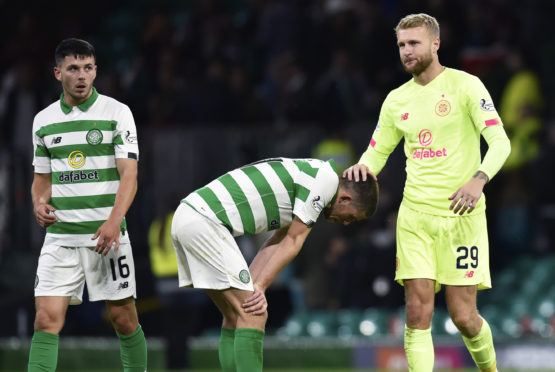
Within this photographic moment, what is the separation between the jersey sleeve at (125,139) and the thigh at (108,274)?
22.9 inches

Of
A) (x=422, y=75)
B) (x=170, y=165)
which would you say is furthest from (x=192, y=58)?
(x=422, y=75)

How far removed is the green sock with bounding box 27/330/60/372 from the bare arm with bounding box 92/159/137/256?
616 millimetres

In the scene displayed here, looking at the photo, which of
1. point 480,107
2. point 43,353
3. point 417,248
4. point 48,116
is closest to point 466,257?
A: point 417,248

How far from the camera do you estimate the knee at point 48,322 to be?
7176 millimetres

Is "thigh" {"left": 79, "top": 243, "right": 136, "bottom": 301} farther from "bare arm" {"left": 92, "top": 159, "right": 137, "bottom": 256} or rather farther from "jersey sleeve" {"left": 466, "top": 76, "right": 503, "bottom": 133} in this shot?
"jersey sleeve" {"left": 466, "top": 76, "right": 503, "bottom": 133}

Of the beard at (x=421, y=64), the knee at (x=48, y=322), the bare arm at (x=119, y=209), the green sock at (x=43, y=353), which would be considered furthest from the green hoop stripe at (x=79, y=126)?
the beard at (x=421, y=64)

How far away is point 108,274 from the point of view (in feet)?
24.3

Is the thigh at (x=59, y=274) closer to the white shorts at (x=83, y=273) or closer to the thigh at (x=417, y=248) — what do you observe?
the white shorts at (x=83, y=273)

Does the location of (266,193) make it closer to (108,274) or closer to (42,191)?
(108,274)

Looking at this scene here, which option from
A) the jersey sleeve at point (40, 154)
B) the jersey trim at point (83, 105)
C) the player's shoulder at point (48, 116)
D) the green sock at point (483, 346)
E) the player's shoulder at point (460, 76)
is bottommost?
the green sock at point (483, 346)

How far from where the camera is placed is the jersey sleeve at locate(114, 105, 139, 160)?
734cm

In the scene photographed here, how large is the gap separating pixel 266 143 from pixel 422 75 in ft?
18.9

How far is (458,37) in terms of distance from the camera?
13266 mm

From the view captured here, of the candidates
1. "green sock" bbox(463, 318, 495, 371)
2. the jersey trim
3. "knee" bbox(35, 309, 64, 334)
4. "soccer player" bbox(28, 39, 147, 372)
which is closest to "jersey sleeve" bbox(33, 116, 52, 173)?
"soccer player" bbox(28, 39, 147, 372)
